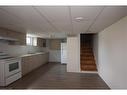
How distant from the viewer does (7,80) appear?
157 inches

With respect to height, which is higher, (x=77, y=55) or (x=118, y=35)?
(x=118, y=35)

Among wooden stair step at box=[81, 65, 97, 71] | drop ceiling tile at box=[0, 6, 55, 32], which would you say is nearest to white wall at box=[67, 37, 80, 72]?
wooden stair step at box=[81, 65, 97, 71]

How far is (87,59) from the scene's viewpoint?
22.8 ft

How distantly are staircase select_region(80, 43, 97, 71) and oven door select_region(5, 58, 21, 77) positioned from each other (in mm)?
3255

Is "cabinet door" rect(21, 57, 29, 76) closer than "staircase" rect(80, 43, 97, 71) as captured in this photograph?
Yes

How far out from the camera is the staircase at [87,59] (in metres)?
6.41

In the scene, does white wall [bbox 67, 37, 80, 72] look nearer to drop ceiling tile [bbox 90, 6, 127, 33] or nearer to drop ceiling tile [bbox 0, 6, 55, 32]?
drop ceiling tile [bbox 90, 6, 127, 33]

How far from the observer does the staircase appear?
6.41 metres

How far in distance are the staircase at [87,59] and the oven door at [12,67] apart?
10.7 ft

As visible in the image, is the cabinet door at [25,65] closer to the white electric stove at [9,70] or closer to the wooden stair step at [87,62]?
the white electric stove at [9,70]

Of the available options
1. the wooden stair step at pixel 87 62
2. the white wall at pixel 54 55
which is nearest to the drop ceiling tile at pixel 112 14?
the wooden stair step at pixel 87 62
